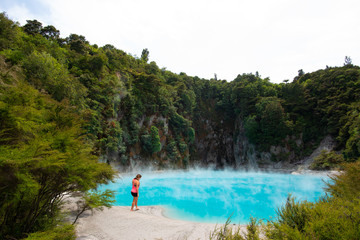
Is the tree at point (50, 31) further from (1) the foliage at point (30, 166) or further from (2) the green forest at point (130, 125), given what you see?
(1) the foliage at point (30, 166)

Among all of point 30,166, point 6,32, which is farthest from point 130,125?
point 30,166

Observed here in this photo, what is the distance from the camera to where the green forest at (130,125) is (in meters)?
3.42

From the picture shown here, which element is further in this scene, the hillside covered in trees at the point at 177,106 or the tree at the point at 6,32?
the hillside covered in trees at the point at 177,106

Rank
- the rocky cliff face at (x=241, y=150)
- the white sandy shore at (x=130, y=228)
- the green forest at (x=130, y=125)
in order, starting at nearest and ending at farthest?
the green forest at (x=130, y=125) → the white sandy shore at (x=130, y=228) → the rocky cliff face at (x=241, y=150)

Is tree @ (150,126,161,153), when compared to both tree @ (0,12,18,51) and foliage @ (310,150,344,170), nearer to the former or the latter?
tree @ (0,12,18,51)

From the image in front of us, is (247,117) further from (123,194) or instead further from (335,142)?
(123,194)

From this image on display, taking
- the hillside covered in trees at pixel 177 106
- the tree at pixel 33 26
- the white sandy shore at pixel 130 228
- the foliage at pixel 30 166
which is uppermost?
the tree at pixel 33 26

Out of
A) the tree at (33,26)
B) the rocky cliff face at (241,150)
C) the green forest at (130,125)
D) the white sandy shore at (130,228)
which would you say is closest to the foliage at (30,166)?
the green forest at (130,125)

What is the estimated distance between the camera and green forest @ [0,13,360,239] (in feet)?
11.2

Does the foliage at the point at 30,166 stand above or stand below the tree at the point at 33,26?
below

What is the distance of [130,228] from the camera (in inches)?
217

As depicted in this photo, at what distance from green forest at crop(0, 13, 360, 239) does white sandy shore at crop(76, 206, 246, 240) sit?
2.96ft

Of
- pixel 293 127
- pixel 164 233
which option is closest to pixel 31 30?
pixel 164 233

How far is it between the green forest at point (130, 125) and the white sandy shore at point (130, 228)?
902 millimetres
